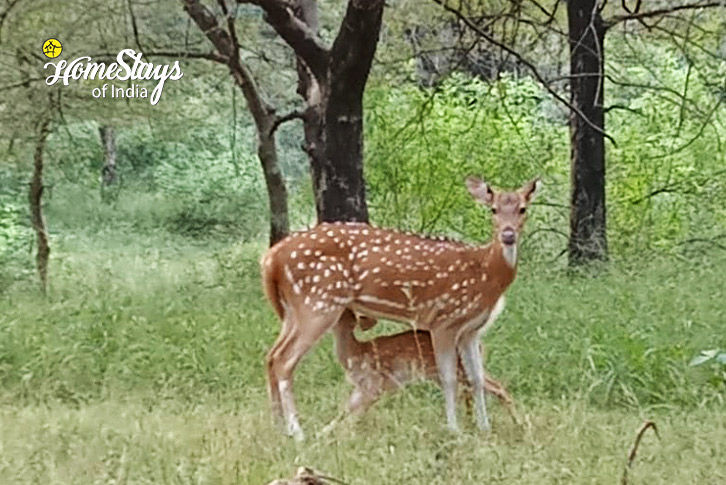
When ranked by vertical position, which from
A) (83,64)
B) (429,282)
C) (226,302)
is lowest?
(226,302)

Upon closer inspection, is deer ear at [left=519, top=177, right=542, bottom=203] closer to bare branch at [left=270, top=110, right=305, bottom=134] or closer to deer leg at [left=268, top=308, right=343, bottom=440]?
deer leg at [left=268, top=308, right=343, bottom=440]

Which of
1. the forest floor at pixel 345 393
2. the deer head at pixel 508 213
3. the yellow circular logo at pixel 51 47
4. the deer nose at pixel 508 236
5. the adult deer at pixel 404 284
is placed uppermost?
the yellow circular logo at pixel 51 47

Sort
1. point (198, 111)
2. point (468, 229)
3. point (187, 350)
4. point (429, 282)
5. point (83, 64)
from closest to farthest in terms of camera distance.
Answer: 1. point (429, 282)
2. point (187, 350)
3. point (83, 64)
4. point (468, 229)
5. point (198, 111)

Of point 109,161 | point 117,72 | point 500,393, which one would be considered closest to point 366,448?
point 500,393

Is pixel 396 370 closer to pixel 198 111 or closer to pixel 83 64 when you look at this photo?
pixel 83 64

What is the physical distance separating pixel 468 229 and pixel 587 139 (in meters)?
1.52

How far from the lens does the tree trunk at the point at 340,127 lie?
29.4 ft

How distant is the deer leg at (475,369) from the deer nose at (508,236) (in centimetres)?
43

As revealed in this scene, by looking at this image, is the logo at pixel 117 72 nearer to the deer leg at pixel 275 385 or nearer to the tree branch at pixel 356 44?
the tree branch at pixel 356 44

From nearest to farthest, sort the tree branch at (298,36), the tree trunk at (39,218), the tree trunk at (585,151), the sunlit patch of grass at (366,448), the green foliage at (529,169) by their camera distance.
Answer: the sunlit patch of grass at (366,448) < the tree branch at (298,36) < the tree trunk at (39,218) < the tree trunk at (585,151) < the green foliage at (529,169)

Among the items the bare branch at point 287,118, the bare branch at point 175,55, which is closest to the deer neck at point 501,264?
the bare branch at point 287,118

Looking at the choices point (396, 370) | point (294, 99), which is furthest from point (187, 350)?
point (294, 99)

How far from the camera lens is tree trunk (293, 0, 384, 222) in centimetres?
897

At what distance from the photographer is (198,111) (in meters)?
15.0
